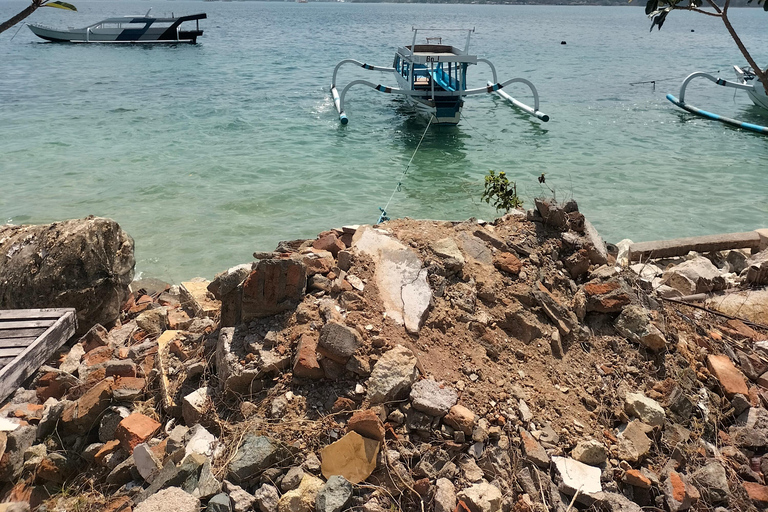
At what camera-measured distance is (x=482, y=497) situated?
2609 mm

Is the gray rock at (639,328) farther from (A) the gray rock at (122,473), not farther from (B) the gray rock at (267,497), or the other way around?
(A) the gray rock at (122,473)

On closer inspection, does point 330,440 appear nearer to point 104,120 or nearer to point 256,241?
point 256,241

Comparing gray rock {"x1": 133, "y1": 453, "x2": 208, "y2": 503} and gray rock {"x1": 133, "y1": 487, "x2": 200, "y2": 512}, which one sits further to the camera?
gray rock {"x1": 133, "y1": 453, "x2": 208, "y2": 503}

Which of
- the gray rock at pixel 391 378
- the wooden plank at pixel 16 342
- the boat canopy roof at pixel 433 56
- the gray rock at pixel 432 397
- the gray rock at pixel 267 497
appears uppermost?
the boat canopy roof at pixel 433 56

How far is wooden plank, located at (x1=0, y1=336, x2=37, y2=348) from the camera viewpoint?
145 inches

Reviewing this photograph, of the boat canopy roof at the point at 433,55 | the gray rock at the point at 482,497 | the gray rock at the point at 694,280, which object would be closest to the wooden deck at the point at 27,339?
the gray rock at the point at 482,497

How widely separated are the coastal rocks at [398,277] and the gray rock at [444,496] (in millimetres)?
933

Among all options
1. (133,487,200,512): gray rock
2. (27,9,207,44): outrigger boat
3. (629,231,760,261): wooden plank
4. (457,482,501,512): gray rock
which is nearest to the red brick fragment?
(133,487,200,512): gray rock

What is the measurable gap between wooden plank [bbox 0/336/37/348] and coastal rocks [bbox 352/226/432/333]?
2301 mm

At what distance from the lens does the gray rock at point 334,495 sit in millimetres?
2559

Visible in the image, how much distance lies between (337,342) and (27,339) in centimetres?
231

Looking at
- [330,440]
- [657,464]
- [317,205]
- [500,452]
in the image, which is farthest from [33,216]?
[657,464]

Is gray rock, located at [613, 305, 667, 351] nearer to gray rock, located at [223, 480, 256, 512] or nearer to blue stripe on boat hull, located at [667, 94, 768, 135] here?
gray rock, located at [223, 480, 256, 512]

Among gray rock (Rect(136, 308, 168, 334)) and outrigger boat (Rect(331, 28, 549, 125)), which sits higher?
outrigger boat (Rect(331, 28, 549, 125))
